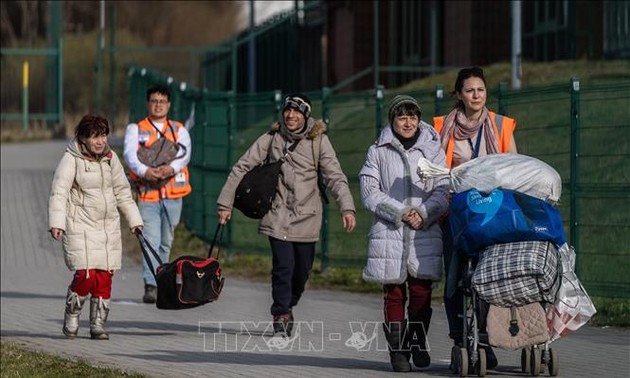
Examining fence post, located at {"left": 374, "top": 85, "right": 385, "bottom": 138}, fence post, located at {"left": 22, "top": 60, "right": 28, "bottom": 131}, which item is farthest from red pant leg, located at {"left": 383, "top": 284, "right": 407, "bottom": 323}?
fence post, located at {"left": 22, "top": 60, "right": 28, "bottom": 131}

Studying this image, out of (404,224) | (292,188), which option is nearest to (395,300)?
(404,224)

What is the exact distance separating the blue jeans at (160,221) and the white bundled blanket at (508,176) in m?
5.19

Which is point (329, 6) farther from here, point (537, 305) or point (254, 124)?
point (537, 305)

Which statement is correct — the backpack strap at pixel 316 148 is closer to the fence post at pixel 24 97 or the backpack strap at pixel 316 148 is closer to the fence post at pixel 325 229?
the fence post at pixel 325 229

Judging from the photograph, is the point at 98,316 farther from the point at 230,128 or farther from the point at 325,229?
the point at 230,128

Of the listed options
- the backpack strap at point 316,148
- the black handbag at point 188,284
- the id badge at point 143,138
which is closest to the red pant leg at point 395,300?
the black handbag at point 188,284

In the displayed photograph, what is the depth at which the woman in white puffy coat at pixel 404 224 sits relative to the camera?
1031 cm

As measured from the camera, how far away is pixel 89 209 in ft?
41.2

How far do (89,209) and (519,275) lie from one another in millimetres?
4076

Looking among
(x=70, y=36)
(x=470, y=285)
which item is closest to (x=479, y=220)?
(x=470, y=285)

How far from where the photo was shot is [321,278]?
17.2 meters

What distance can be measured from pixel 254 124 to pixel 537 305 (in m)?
11.0

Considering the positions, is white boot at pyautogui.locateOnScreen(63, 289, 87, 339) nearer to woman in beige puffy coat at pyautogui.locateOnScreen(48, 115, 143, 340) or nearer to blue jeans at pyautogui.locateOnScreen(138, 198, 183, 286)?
woman in beige puffy coat at pyautogui.locateOnScreen(48, 115, 143, 340)

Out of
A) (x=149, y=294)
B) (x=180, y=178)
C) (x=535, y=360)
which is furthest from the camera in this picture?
(x=149, y=294)
